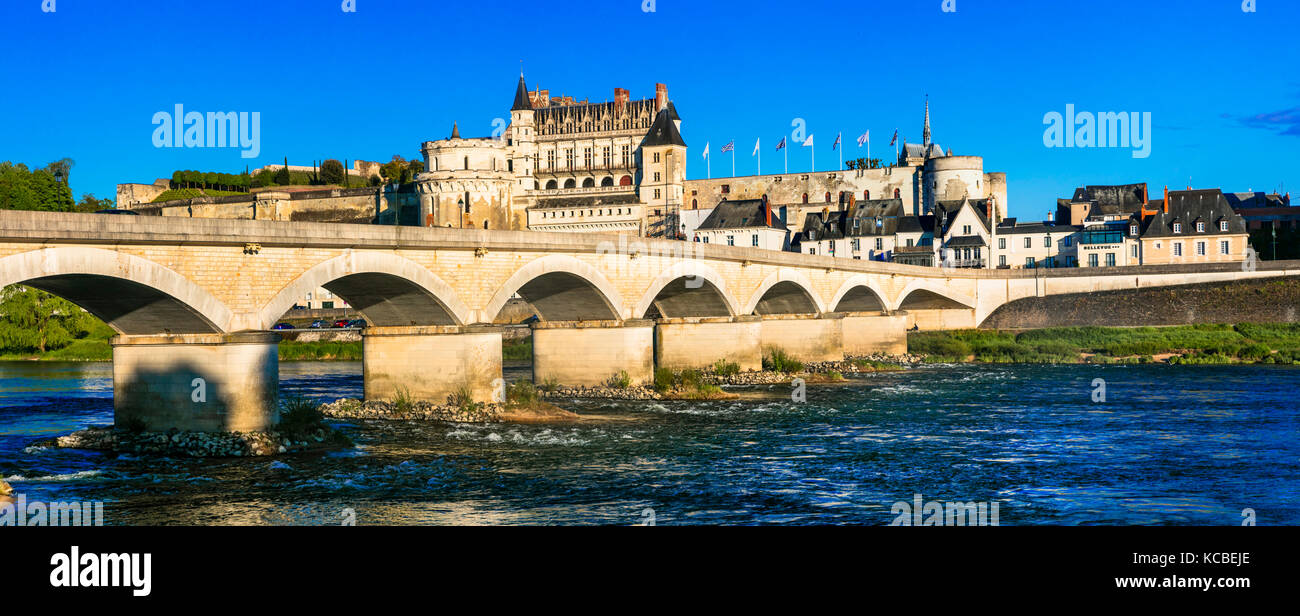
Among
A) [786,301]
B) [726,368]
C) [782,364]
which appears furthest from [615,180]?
[726,368]

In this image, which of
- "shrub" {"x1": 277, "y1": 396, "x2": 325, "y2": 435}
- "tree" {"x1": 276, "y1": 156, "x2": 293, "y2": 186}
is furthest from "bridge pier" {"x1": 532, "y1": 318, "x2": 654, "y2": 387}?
"tree" {"x1": 276, "y1": 156, "x2": 293, "y2": 186}

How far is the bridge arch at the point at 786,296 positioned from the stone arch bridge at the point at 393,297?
0.18m

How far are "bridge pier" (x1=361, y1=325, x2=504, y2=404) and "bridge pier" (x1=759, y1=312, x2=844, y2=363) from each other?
23600mm

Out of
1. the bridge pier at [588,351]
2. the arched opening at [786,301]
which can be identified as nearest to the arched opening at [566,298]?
the bridge pier at [588,351]

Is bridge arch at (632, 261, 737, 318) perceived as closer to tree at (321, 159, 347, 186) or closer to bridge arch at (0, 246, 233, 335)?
bridge arch at (0, 246, 233, 335)

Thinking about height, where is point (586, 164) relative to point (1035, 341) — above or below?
above

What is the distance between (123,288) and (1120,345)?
52186 millimetres
